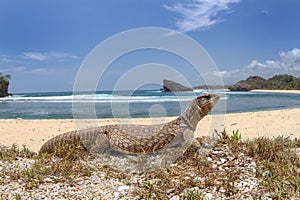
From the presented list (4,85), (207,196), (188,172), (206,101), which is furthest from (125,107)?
(4,85)

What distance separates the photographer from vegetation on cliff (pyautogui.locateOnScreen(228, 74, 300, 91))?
96.3 metres

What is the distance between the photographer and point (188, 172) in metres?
4.86

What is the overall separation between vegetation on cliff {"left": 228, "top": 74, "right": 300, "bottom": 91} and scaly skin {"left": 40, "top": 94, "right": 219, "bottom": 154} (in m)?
93.7

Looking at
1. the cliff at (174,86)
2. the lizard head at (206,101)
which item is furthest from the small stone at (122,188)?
the cliff at (174,86)

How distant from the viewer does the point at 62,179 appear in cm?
471

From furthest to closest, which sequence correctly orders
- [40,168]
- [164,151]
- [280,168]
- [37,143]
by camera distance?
1. [37,143]
2. [164,151]
3. [40,168]
4. [280,168]

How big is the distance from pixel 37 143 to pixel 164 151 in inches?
235

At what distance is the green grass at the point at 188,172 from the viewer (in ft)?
13.5

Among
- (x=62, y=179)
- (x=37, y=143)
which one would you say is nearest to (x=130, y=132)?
(x=62, y=179)

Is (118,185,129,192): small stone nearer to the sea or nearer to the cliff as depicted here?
the sea

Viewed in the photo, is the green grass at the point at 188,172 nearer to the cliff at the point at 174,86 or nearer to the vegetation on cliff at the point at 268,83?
→ the cliff at the point at 174,86

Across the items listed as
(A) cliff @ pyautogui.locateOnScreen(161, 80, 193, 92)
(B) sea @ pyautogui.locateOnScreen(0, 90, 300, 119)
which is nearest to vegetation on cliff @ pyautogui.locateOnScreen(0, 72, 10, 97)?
(B) sea @ pyautogui.locateOnScreen(0, 90, 300, 119)

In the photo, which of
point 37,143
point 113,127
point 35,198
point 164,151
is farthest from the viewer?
point 37,143

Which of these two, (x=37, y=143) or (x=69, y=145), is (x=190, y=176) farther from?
(x=37, y=143)
